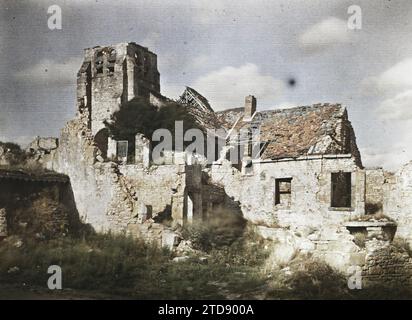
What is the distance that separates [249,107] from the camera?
25406mm

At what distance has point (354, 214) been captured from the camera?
17.6 m

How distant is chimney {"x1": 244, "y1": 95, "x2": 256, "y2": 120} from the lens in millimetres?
25186

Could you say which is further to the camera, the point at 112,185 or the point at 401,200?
the point at 112,185

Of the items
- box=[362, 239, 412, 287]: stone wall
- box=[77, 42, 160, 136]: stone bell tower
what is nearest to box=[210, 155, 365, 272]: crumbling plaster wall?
box=[362, 239, 412, 287]: stone wall

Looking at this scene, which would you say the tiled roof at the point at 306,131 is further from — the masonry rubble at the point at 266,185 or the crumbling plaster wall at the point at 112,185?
the crumbling plaster wall at the point at 112,185

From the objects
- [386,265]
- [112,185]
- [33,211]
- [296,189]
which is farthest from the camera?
[296,189]

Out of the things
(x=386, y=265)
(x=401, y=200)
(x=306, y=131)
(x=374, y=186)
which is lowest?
(x=386, y=265)

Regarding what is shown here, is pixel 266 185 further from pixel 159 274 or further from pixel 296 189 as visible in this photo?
pixel 159 274

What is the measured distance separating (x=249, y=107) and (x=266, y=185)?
636 cm

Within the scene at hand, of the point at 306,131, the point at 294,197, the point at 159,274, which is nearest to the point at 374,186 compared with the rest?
the point at 294,197

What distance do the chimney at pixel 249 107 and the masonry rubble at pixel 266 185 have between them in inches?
47.7

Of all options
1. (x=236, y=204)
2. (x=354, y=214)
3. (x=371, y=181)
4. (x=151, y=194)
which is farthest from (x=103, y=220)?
(x=371, y=181)

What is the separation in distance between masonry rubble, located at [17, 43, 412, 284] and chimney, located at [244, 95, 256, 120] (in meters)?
1.21
